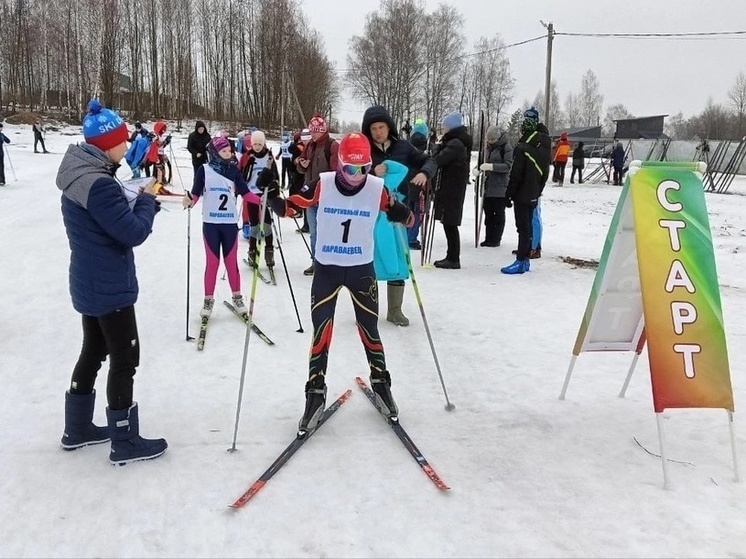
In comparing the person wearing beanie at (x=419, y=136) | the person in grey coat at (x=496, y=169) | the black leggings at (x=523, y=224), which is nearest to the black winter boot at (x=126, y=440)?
the black leggings at (x=523, y=224)

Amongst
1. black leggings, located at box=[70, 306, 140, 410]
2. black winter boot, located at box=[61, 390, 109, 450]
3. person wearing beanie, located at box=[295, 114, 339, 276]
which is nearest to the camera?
black leggings, located at box=[70, 306, 140, 410]

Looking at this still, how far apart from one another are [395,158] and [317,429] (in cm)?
330

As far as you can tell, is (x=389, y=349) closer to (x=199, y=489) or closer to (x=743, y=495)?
(x=199, y=489)

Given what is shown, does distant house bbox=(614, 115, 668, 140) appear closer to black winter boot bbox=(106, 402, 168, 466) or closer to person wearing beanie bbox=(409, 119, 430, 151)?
person wearing beanie bbox=(409, 119, 430, 151)

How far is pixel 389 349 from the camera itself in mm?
5211

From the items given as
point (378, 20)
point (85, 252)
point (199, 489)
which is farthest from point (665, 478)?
point (378, 20)

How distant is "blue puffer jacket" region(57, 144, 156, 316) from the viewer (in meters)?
2.83

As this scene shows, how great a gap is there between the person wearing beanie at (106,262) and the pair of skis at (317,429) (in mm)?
714

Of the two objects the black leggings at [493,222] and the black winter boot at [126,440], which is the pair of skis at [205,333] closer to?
the black winter boot at [126,440]

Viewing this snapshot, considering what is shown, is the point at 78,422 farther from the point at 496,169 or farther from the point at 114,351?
the point at 496,169

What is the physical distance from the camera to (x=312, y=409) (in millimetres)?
3611

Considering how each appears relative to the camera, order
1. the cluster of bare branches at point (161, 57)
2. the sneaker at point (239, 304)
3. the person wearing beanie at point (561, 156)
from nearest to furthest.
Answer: the sneaker at point (239, 304) < the person wearing beanie at point (561, 156) < the cluster of bare branches at point (161, 57)

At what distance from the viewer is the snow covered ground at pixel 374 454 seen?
8.61 ft

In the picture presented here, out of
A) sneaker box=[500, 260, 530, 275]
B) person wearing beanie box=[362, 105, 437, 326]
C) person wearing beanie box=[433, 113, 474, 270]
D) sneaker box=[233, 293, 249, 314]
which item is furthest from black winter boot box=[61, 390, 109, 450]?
sneaker box=[500, 260, 530, 275]
